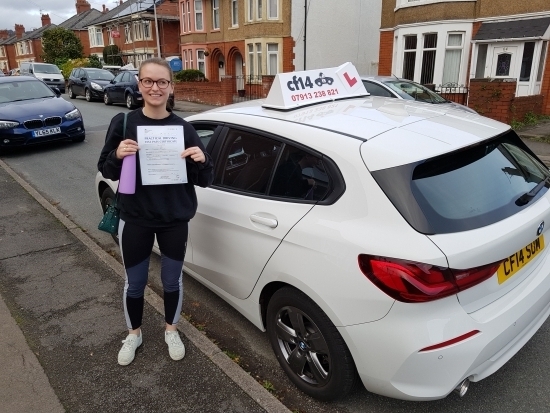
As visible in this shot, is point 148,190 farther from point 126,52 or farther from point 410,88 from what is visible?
point 126,52

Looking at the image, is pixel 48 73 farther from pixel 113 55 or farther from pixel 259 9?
pixel 113 55

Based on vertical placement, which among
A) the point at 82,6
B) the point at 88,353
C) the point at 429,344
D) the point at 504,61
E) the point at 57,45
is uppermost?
the point at 82,6

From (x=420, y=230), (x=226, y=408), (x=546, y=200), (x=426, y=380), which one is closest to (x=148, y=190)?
(x=226, y=408)

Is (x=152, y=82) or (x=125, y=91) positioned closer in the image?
(x=152, y=82)

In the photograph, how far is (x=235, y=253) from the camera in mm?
2945

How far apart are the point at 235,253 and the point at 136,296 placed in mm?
694

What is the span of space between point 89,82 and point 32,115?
537 inches

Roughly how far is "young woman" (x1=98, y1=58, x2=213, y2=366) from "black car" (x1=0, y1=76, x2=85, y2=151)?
8169 millimetres

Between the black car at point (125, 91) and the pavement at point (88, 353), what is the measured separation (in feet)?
49.1

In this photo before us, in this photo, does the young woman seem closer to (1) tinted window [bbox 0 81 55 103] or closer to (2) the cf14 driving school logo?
(2) the cf14 driving school logo

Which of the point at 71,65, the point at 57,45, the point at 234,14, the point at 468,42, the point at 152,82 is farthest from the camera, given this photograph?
the point at 57,45

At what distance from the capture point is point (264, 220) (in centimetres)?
266

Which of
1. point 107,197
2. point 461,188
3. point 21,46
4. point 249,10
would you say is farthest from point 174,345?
point 21,46

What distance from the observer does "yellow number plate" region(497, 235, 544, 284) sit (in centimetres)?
228
